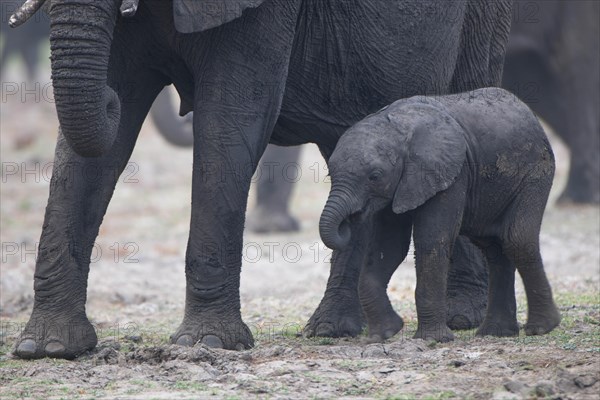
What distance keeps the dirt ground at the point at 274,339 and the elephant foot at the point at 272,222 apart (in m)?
0.17

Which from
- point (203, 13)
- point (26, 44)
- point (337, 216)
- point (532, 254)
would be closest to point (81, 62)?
point (203, 13)

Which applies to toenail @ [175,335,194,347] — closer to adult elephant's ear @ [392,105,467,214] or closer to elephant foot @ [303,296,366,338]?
elephant foot @ [303,296,366,338]

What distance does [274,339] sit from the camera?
23.0 ft

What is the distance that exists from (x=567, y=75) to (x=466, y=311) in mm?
7217

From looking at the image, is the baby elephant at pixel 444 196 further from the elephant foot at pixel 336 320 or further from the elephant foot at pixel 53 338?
the elephant foot at pixel 53 338

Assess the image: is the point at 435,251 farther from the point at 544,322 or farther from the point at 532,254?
the point at 544,322

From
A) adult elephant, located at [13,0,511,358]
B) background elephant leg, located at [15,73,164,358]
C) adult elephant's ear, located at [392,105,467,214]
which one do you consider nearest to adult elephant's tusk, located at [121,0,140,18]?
adult elephant, located at [13,0,511,358]

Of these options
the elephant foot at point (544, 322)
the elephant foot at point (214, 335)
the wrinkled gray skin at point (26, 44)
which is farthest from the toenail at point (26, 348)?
the wrinkled gray skin at point (26, 44)

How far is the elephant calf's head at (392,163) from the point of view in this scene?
627cm

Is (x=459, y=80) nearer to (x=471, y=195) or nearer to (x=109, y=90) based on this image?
(x=471, y=195)

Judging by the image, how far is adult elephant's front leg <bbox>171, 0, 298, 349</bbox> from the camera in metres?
6.38

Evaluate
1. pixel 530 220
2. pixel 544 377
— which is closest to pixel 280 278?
pixel 530 220

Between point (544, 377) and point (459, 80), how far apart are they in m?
2.86

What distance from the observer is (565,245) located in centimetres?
1145
